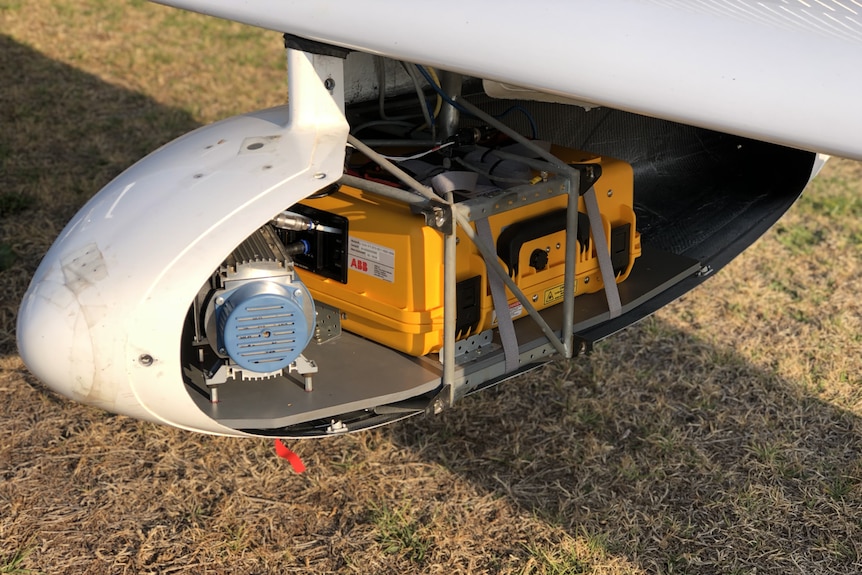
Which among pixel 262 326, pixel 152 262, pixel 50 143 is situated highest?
pixel 152 262

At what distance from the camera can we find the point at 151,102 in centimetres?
641

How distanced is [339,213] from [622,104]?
1.00 meters

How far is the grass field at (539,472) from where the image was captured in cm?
287

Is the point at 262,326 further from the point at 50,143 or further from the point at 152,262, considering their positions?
the point at 50,143

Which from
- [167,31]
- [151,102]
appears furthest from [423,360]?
[167,31]

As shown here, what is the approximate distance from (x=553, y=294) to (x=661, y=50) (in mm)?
1123

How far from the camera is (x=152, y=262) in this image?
223cm

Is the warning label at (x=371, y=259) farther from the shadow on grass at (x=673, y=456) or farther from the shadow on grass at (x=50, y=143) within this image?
the shadow on grass at (x=50, y=143)

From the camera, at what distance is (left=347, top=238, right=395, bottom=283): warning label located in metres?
2.67

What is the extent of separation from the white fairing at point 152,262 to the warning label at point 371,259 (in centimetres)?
36

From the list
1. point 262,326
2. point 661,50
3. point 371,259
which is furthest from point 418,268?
point 661,50

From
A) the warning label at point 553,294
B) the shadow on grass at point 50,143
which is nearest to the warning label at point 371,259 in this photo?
the warning label at point 553,294

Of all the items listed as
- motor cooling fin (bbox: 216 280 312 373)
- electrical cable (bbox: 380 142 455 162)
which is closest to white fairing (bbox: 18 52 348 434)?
motor cooling fin (bbox: 216 280 312 373)

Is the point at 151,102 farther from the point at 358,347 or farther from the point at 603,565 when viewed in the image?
the point at 603,565
